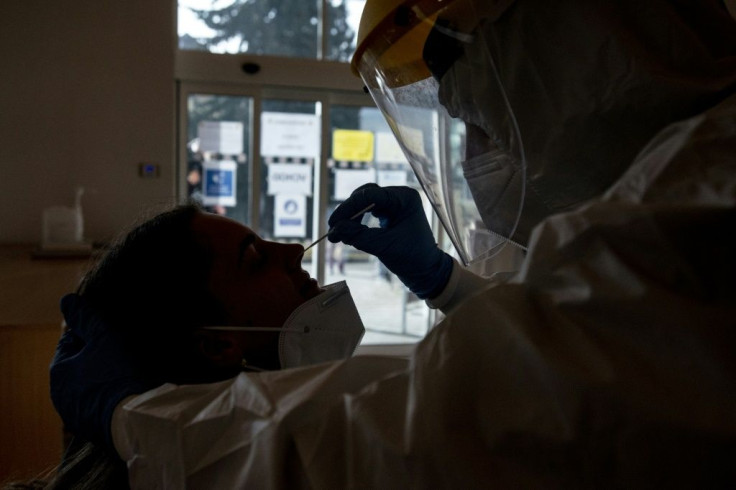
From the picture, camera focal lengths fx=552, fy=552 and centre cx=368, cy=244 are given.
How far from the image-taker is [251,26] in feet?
13.5

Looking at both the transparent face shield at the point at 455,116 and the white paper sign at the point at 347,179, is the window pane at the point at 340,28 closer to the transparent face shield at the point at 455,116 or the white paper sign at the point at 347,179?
the white paper sign at the point at 347,179

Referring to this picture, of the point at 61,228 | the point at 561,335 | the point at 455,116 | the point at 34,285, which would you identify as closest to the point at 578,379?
the point at 561,335

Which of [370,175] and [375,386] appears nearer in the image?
[375,386]

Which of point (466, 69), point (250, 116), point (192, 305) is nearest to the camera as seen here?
point (466, 69)

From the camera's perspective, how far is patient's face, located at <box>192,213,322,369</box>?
101cm

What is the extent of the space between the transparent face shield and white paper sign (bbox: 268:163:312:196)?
3219mm

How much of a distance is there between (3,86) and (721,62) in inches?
167

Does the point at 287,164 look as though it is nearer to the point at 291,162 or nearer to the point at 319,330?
the point at 291,162

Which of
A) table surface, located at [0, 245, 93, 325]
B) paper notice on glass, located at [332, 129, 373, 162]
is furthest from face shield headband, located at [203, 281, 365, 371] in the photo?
paper notice on glass, located at [332, 129, 373, 162]

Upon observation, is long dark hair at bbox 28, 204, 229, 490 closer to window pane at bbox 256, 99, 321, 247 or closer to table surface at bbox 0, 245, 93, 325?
table surface at bbox 0, 245, 93, 325

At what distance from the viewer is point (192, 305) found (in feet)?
3.25

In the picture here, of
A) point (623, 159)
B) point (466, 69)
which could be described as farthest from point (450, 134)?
point (623, 159)

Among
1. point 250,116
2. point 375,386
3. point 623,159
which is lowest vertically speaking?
point 375,386

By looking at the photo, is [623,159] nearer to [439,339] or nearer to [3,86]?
[439,339]
